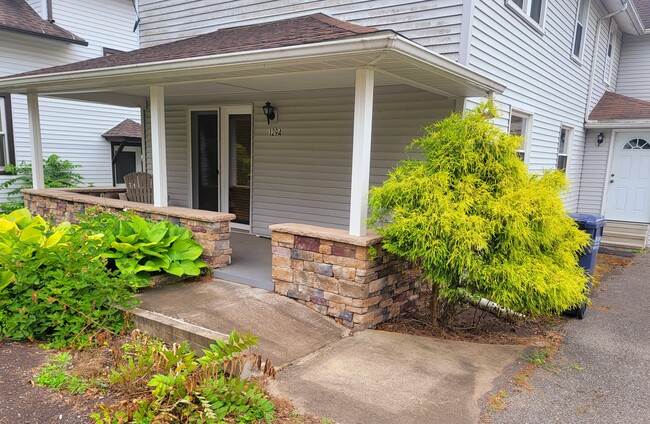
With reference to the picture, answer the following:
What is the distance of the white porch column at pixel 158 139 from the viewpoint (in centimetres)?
559

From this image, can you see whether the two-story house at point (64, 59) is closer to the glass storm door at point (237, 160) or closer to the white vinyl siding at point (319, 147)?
the white vinyl siding at point (319, 147)

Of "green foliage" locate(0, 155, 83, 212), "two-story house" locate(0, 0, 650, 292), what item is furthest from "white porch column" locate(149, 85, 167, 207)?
"green foliage" locate(0, 155, 83, 212)

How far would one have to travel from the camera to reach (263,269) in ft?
17.1

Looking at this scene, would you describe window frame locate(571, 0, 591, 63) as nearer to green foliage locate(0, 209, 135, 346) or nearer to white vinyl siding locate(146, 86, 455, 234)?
white vinyl siding locate(146, 86, 455, 234)

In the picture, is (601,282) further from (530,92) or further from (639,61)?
(639,61)

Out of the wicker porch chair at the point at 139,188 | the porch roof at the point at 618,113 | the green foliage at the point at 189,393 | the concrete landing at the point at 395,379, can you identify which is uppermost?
the porch roof at the point at 618,113

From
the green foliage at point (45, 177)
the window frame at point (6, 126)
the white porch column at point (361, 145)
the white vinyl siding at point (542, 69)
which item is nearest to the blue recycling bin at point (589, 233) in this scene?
the white vinyl siding at point (542, 69)

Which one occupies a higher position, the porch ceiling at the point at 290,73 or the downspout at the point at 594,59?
the downspout at the point at 594,59

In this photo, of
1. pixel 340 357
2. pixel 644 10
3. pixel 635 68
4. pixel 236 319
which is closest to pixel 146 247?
pixel 236 319

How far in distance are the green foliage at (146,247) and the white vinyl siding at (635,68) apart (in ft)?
39.0

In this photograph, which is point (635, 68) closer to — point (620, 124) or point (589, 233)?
point (620, 124)

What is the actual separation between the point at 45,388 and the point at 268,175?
15.4 feet

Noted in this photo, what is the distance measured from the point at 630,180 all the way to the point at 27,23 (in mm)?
14049

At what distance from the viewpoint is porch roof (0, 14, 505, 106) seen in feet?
11.8
